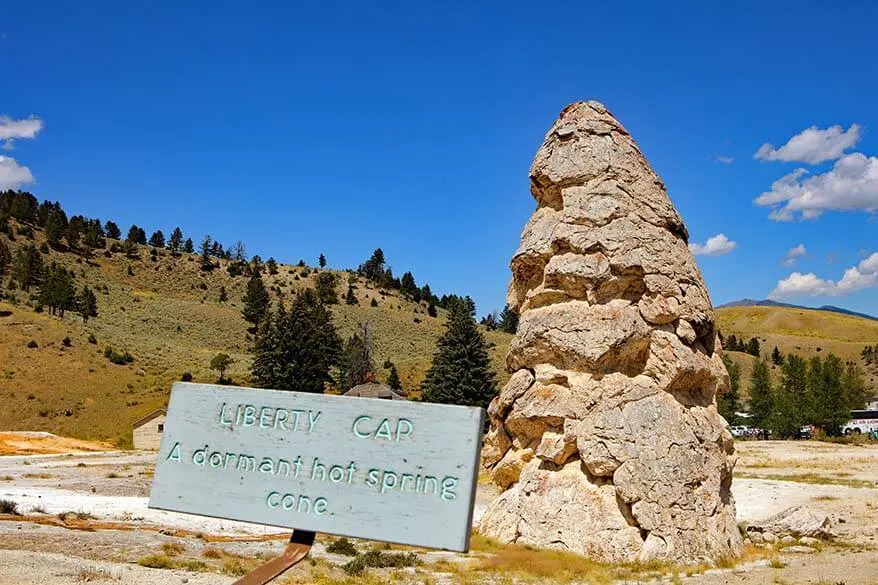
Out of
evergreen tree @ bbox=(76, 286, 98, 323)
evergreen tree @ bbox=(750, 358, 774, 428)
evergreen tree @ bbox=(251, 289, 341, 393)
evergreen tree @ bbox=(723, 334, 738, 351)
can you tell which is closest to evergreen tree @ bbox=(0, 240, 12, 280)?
evergreen tree @ bbox=(76, 286, 98, 323)

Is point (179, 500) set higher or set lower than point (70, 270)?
lower

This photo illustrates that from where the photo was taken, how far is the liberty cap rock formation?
43.0 feet

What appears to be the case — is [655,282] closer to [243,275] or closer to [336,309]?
[336,309]

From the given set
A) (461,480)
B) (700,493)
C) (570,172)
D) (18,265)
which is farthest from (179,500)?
(18,265)

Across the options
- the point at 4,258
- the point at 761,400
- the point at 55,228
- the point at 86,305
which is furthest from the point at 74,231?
the point at 761,400

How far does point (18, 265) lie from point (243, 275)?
38329mm

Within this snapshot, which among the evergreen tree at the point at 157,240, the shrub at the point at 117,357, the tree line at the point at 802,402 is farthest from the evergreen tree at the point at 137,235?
the tree line at the point at 802,402

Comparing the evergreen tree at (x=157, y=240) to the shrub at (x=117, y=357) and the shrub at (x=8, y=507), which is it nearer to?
the shrub at (x=117, y=357)

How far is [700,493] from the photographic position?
528 inches

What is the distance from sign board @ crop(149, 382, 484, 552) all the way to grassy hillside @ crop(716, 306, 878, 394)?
372 feet

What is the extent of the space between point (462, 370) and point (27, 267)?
2456 inches

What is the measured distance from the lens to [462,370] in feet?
169

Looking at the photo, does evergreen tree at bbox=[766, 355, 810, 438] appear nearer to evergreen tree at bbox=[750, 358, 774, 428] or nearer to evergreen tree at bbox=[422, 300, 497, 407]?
evergreen tree at bbox=[750, 358, 774, 428]

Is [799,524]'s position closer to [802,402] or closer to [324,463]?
[324,463]
